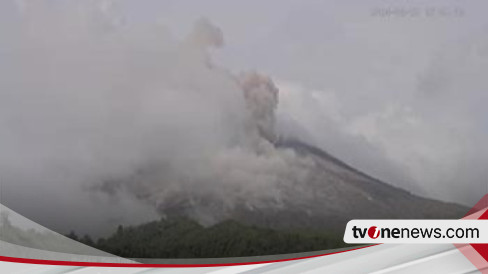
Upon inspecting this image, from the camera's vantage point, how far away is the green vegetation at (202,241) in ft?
7.36

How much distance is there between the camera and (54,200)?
227cm

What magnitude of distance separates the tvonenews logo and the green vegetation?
0.52 feet

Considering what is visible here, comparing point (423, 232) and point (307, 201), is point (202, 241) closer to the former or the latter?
point (307, 201)

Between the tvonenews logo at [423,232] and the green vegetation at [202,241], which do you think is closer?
the tvonenews logo at [423,232]

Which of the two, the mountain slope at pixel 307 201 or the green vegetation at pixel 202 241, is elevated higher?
the mountain slope at pixel 307 201

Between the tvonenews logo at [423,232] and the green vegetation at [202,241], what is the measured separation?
0.16 m

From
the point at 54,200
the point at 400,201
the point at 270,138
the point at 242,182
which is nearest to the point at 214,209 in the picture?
the point at 242,182

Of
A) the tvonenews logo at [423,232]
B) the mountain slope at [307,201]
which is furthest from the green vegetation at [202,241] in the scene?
the tvonenews logo at [423,232]

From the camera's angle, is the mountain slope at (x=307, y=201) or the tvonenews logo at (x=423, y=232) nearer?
the tvonenews logo at (x=423, y=232)

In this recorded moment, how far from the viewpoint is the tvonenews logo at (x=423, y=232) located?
6.79 feet

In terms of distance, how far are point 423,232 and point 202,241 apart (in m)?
1.07

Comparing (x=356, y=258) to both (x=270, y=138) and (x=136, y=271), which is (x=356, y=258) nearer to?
(x=270, y=138)

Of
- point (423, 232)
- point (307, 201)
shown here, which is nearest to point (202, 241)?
point (307, 201)

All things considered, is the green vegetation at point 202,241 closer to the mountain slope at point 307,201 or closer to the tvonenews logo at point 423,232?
the mountain slope at point 307,201
